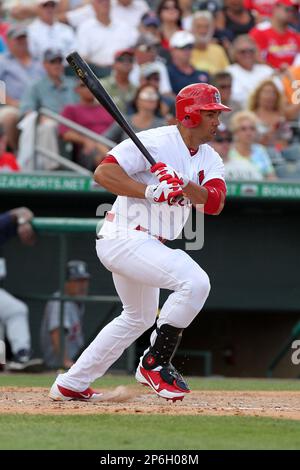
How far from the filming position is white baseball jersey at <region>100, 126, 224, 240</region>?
5930 millimetres

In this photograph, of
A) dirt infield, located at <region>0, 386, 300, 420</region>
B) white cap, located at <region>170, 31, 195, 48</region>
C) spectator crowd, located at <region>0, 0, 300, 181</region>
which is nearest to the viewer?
dirt infield, located at <region>0, 386, 300, 420</region>

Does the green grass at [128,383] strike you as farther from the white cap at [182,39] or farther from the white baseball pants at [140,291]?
the white cap at [182,39]

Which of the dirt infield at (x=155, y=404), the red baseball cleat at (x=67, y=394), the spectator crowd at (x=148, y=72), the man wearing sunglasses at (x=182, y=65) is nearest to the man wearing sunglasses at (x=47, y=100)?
the spectator crowd at (x=148, y=72)

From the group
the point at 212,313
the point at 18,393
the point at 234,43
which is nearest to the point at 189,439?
the point at 18,393

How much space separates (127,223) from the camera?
5992 millimetres

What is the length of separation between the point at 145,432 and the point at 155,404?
1.37m

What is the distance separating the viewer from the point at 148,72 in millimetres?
11266

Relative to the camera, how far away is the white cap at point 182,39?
11.7 meters

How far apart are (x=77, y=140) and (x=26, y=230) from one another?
1.22 meters

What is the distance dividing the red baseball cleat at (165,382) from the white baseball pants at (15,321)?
3.69 m

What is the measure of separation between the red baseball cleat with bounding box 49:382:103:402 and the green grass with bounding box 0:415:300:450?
685 mm
